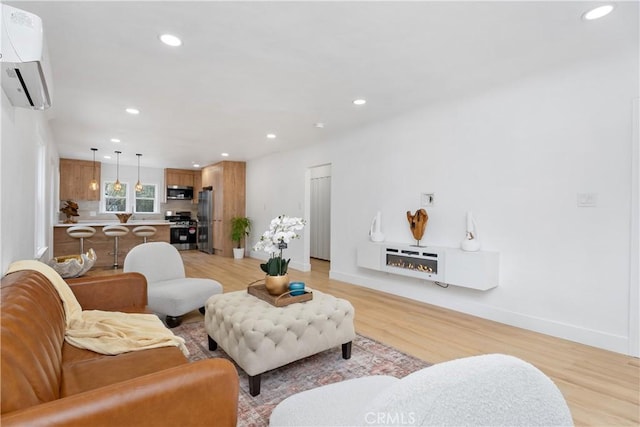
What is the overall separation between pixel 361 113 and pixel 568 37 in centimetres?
227

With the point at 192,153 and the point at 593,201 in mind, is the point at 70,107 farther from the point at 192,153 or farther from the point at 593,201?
the point at 593,201

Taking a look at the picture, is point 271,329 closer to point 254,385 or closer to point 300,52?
point 254,385

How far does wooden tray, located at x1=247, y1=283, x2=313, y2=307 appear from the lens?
239 cm

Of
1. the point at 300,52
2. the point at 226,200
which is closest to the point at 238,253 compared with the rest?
the point at 226,200

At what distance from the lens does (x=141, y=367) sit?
1576 millimetres

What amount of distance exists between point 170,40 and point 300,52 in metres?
1.01

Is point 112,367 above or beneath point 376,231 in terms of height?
beneath

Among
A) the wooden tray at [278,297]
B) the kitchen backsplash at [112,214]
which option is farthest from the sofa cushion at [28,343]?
the kitchen backsplash at [112,214]

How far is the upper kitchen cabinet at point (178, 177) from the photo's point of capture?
31.4 ft

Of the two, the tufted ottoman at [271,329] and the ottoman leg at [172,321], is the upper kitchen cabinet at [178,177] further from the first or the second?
the tufted ottoman at [271,329]

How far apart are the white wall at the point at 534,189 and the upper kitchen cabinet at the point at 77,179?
300 inches

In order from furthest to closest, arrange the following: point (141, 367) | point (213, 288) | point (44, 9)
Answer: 1. point (213, 288)
2. point (44, 9)
3. point (141, 367)

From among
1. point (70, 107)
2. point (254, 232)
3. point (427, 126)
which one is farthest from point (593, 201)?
point (254, 232)

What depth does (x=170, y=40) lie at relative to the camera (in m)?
2.49
